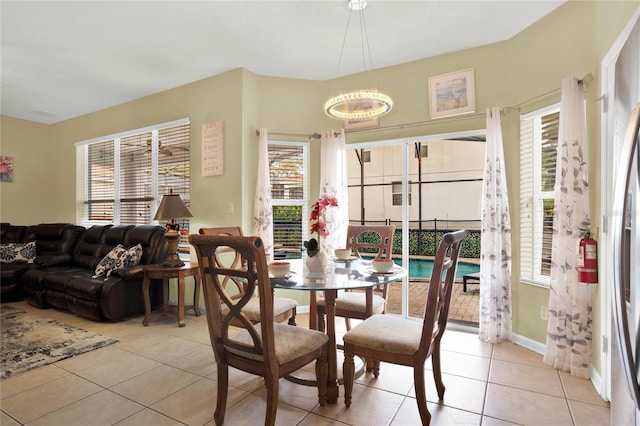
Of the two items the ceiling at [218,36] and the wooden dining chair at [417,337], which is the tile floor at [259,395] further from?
the ceiling at [218,36]

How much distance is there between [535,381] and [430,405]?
2.88 ft

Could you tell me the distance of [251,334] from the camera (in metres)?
1.64

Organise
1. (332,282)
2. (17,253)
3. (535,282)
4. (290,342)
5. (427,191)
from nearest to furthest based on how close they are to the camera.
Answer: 1. (290,342)
2. (332,282)
3. (535,282)
4. (17,253)
5. (427,191)

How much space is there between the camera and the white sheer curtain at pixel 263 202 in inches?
149

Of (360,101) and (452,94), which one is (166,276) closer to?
(360,101)

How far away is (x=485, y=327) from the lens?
10.1 feet

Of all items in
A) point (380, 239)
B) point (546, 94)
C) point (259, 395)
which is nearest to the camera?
point (259, 395)

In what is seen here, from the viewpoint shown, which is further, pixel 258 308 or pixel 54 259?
pixel 54 259

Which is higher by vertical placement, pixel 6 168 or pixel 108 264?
pixel 6 168

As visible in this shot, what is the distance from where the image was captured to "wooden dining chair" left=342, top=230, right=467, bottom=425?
5.74ft

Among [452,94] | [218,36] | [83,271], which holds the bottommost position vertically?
[83,271]

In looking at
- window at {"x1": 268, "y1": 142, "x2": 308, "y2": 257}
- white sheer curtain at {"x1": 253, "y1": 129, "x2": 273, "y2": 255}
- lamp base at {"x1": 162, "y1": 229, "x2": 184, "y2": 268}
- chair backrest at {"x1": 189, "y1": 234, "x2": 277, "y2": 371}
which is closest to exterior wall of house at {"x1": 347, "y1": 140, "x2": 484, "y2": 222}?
window at {"x1": 268, "y1": 142, "x2": 308, "y2": 257}

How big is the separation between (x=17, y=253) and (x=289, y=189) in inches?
159

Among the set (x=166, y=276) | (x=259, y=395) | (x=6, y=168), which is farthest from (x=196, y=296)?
(x=6, y=168)
